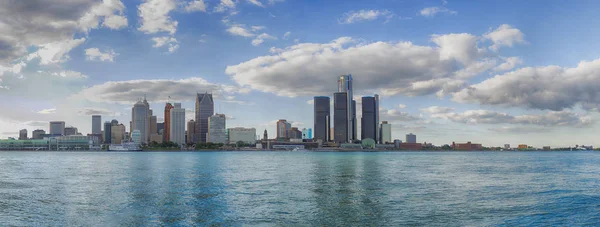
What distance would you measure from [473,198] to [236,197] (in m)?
27.1

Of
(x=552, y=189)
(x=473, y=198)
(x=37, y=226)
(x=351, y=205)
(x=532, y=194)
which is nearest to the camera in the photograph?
(x=37, y=226)

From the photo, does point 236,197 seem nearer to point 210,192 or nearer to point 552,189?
point 210,192

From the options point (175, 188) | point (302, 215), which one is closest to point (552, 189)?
point (302, 215)

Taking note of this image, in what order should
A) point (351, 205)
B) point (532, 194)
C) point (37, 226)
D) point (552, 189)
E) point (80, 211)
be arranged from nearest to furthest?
point (37, 226), point (80, 211), point (351, 205), point (532, 194), point (552, 189)

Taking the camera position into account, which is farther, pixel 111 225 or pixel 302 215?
pixel 302 215

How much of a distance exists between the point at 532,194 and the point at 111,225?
4807cm

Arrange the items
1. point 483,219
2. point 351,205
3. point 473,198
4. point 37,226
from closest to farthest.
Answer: point 37,226 < point 483,219 < point 351,205 < point 473,198

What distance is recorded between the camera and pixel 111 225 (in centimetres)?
3538

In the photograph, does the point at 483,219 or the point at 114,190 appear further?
the point at 114,190

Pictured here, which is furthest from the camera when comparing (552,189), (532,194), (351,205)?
(552,189)

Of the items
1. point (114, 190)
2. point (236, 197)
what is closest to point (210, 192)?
point (236, 197)

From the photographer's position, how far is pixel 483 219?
37875mm

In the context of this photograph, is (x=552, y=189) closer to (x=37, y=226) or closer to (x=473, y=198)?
(x=473, y=198)

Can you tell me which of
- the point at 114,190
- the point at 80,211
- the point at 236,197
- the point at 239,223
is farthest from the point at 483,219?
the point at 114,190
